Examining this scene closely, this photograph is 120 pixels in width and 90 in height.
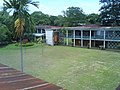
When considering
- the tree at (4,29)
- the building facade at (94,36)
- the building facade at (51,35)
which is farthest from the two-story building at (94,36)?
the tree at (4,29)

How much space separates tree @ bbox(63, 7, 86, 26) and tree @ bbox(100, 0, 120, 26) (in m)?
11.9

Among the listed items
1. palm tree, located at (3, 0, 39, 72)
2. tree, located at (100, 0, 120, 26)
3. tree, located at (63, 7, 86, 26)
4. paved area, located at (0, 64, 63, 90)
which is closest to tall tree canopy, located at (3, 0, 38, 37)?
palm tree, located at (3, 0, 39, 72)

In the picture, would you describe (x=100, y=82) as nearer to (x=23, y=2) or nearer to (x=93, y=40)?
(x=23, y=2)

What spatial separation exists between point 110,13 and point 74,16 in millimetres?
15005

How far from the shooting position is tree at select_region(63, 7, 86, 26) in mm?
56753

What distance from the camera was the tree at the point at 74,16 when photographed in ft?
186

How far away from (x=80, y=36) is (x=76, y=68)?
20.3 meters

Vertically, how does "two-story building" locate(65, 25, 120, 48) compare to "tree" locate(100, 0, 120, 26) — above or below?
below

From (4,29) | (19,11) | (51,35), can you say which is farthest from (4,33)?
(19,11)

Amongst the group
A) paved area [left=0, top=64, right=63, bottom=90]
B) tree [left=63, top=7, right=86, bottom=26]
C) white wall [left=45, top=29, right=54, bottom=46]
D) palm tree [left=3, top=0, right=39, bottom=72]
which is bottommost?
paved area [left=0, top=64, right=63, bottom=90]

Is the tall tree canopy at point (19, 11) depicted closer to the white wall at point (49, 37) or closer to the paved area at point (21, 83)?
the paved area at point (21, 83)

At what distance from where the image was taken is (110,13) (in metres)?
44.9

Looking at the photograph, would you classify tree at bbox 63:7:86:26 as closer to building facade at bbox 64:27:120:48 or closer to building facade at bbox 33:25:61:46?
building facade at bbox 33:25:61:46

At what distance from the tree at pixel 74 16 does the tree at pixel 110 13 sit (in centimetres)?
1189
